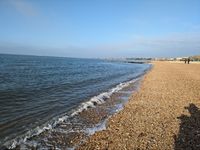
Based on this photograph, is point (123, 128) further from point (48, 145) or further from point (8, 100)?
point (8, 100)

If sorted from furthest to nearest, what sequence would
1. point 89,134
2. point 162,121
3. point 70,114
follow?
point 70,114
point 162,121
point 89,134

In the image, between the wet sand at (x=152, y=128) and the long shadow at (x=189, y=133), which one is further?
the wet sand at (x=152, y=128)

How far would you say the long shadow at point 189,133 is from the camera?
713 cm

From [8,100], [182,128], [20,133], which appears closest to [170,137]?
[182,128]

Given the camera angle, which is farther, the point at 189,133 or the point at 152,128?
the point at 152,128

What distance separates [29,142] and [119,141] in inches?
129

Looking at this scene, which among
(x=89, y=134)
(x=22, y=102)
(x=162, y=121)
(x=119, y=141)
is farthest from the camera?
(x=22, y=102)

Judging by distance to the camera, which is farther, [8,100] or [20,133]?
→ [8,100]

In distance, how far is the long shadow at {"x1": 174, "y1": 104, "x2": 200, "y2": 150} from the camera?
7.13 meters

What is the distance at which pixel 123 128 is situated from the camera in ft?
29.6

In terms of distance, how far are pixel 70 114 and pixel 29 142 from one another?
12.9ft

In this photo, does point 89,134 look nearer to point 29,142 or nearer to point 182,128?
point 29,142

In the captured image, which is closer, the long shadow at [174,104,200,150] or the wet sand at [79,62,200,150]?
the long shadow at [174,104,200,150]

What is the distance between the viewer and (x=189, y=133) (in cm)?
820
